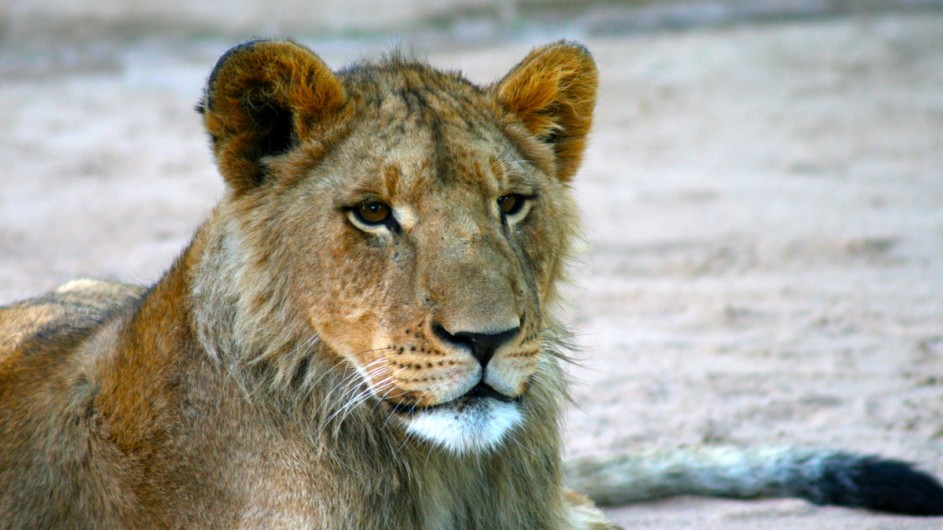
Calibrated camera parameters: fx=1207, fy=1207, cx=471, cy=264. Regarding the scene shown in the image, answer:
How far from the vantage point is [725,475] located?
3969 millimetres

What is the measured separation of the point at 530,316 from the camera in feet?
8.79

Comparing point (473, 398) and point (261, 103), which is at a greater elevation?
point (261, 103)

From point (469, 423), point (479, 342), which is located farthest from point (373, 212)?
point (469, 423)

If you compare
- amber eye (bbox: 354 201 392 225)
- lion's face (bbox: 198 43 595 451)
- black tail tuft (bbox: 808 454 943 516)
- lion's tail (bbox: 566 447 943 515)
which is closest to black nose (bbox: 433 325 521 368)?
lion's face (bbox: 198 43 595 451)

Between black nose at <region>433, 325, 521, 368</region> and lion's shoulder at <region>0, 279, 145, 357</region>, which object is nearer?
black nose at <region>433, 325, 521, 368</region>

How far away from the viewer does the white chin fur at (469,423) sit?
8.29 ft

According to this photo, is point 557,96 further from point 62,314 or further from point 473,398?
point 62,314

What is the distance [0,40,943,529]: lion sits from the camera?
2613 mm

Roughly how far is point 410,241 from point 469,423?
443 mm

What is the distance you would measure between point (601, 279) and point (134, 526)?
380 cm

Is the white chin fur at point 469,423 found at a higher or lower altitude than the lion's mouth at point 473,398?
lower

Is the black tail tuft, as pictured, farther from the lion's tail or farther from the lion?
the lion

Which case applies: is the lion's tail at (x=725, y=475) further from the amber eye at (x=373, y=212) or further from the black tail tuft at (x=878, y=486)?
the amber eye at (x=373, y=212)

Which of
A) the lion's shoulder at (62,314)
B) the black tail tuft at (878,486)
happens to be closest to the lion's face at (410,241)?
the lion's shoulder at (62,314)
